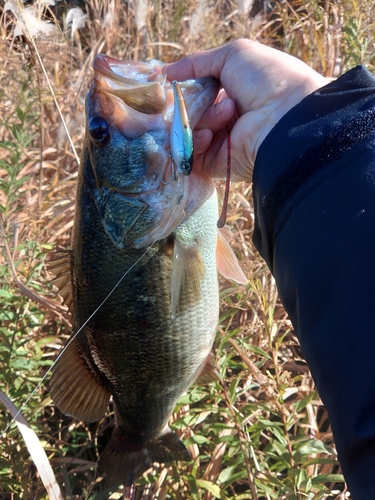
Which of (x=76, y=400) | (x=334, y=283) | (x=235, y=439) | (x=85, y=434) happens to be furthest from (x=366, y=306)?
(x=85, y=434)

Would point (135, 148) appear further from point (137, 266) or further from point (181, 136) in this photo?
point (137, 266)

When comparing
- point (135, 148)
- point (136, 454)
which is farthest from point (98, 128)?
point (136, 454)

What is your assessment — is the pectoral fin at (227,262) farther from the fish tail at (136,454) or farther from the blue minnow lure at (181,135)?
the fish tail at (136,454)

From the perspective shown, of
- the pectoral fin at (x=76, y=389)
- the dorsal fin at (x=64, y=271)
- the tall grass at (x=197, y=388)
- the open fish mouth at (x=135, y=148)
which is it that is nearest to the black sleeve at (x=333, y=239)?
the open fish mouth at (x=135, y=148)

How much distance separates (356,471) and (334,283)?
41cm

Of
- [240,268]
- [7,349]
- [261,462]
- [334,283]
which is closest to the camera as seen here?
[334,283]

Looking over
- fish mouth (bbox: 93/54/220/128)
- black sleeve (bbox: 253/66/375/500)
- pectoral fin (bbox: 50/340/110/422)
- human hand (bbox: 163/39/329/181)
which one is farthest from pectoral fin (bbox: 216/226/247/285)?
pectoral fin (bbox: 50/340/110/422)

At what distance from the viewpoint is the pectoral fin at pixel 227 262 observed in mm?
1885

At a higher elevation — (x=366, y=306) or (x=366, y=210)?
(x=366, y=210)

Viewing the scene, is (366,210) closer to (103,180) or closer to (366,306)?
(366,306)

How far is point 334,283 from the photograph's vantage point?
44.1 inches

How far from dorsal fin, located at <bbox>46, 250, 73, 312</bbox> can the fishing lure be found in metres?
0.62

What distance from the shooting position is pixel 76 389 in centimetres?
191

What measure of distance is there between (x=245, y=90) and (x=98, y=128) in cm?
58
